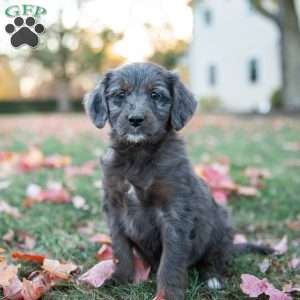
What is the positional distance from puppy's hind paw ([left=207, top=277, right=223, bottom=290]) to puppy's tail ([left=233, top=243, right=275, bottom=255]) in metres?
0.62

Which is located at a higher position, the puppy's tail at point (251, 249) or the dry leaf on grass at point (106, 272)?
the dry leaf on grass at point (106, 272)

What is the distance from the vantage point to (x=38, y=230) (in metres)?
4.57

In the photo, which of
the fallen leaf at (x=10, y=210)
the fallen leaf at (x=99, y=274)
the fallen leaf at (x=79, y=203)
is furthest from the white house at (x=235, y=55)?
the fallen leaf at (x=99, y=274)

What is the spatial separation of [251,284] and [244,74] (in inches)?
1185

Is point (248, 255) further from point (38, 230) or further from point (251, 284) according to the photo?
point (38, 230)

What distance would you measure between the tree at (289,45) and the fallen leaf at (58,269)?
1749cm

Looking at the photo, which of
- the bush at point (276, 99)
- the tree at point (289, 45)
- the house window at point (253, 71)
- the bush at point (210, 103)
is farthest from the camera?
the house window at point (253, 71)

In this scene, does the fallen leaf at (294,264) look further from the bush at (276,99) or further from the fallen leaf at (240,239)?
the bush at (276,99)

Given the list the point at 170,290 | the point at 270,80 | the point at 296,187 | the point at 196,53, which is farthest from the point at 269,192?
the point at 196,53

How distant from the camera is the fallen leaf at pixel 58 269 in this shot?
3.37 m

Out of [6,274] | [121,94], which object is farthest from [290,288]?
[6,274]

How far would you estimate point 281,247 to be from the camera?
4301mm

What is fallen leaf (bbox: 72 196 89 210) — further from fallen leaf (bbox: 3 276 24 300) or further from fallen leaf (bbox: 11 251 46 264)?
fallen leaf (bbox: 3 276 24 300)

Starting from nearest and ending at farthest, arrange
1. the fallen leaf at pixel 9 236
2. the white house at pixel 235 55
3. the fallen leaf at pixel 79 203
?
the fallen leaf at pixel 9 236 < the fallen leaf at pixel 79 203 < the white house at pixel 235 55
